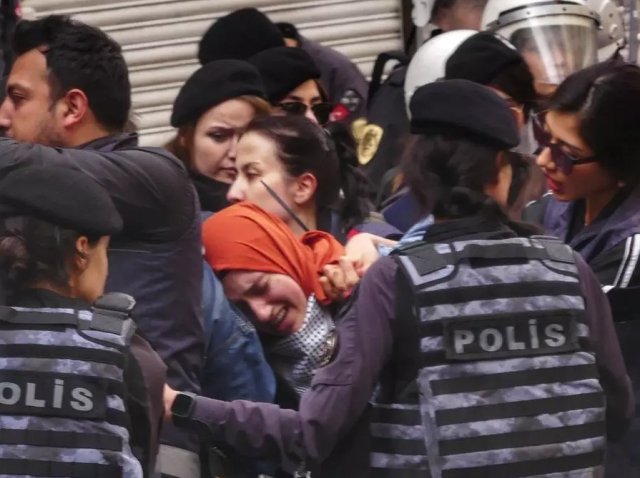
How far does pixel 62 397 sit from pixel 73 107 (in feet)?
3.21

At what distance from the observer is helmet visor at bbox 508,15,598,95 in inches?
202

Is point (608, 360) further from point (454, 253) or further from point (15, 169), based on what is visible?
point (15, 169)

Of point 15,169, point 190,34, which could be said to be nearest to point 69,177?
point 15,169

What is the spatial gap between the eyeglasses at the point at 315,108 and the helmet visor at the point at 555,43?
1.15m

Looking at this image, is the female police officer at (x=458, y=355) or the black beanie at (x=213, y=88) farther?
the black beanie at (x=213, y=88)

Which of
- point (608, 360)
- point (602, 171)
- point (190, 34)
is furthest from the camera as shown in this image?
point (190, 34)

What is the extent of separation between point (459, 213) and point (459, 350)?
12.5 inches

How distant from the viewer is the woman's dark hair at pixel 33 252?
7.82 ft

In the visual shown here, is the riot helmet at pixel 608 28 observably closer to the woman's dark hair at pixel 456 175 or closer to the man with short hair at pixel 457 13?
the man with short hair at pixel 457 13

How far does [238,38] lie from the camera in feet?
16.2

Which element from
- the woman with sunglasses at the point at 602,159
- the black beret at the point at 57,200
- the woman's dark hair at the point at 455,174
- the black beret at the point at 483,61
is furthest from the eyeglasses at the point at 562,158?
the black beret at the point at 57,200

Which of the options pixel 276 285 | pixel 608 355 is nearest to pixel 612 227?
pixel 608 355

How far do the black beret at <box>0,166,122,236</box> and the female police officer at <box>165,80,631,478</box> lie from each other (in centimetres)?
44

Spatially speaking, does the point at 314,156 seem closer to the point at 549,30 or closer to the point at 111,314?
the point at 111,314
